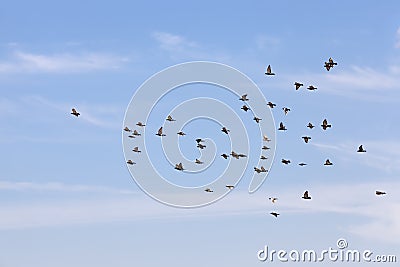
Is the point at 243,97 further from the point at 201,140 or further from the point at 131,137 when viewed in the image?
the point at 131,137

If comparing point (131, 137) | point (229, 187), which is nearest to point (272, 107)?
point (229, 187)

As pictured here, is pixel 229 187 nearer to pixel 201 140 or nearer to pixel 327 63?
pixel 201 140

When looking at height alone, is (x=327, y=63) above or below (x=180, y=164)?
above

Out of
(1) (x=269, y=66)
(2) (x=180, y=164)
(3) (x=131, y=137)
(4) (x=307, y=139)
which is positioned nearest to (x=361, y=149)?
(4) (x=307, y=139)

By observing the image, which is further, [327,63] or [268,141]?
[268,141]

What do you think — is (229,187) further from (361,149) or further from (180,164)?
(361,149)

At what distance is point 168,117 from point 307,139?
9.67 meters

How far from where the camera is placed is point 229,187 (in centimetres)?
6003

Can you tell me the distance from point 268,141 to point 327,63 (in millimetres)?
7271

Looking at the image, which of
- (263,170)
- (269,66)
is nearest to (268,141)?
(263,170)

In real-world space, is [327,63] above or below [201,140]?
above

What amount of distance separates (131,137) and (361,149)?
51.8 ft

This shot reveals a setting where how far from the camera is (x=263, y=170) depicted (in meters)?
59.8

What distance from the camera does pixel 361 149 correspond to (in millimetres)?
57781
